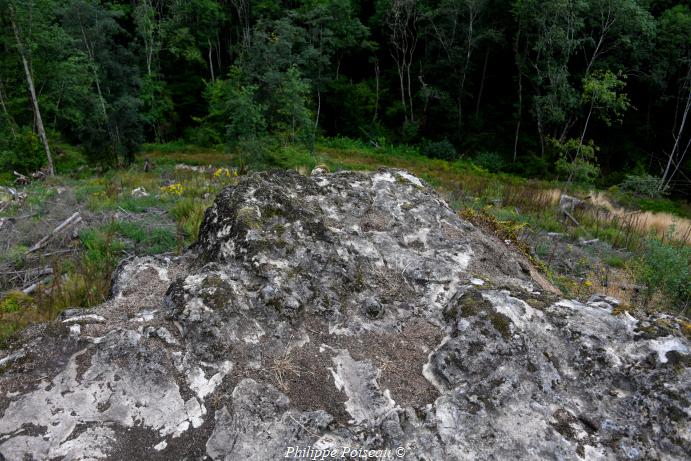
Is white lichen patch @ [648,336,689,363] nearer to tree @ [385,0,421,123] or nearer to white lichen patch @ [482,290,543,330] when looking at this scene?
white lichen patch @ [482,290,543,330]

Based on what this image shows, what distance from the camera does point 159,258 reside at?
3.73 meters

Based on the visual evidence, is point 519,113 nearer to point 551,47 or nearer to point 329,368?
point 551,47

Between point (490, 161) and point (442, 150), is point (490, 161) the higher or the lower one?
the lower one

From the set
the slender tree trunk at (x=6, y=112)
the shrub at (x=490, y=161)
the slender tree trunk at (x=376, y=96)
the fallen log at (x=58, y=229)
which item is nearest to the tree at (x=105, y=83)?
the slender tree trunk at (x=6, y=112)

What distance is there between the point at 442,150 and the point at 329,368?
76.2ft

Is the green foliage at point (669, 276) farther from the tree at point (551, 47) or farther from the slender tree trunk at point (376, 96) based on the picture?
the slender tree trunk at point (376, 96)

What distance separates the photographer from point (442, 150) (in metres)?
24.7

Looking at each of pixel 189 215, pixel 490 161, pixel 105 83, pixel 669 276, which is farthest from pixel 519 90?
pixel 189 215

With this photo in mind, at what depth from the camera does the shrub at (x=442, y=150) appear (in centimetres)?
2456

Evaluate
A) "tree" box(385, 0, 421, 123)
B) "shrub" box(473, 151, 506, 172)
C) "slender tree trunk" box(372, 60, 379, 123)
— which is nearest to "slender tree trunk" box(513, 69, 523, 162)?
"shrub" box(473, 151, 506, 172)

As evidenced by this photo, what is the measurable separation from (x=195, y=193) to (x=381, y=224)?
5.99 metres

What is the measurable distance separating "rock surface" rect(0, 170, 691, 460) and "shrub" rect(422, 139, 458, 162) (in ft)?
71.7

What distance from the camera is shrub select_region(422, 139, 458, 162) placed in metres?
24.6

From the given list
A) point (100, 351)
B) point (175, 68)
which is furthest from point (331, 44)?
point (100, 351)
